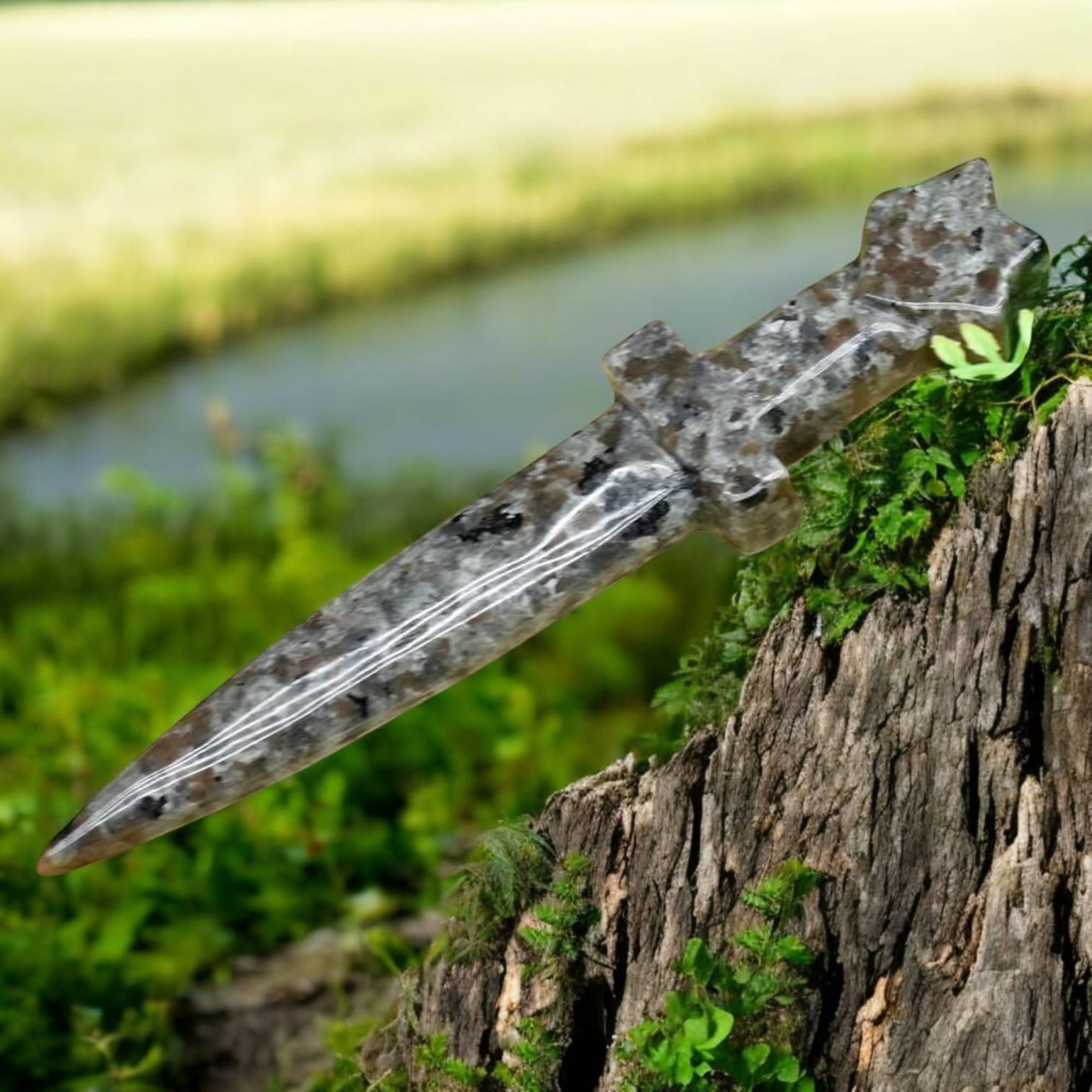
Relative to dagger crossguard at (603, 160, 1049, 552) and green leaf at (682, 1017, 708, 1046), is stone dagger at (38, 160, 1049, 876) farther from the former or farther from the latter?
green leaf at (682, 1017, 708, 1046)

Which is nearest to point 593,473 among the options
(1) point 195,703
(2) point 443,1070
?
(2) point 443,1070

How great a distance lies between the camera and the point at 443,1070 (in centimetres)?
121

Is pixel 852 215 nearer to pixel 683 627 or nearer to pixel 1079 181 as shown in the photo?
pixel 1079 181

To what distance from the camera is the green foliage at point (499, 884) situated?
1.20m

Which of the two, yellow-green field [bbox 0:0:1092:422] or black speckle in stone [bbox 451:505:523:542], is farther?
yellow-green field [bbox 0:0:1092:422]

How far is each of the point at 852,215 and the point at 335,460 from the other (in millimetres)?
1353

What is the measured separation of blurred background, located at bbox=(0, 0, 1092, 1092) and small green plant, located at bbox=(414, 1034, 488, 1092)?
1.68 meters

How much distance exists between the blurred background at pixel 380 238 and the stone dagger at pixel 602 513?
181cm

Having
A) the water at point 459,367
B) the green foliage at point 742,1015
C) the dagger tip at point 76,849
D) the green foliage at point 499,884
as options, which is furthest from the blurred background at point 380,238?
the dagger tip at point 76,849

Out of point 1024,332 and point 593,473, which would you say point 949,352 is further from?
point 593,473

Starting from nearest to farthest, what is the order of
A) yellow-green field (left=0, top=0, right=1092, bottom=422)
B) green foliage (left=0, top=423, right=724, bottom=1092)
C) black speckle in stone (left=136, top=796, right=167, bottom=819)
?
black speckle in stone (left=136, top=796, right=167, bottom=819)
green foliage (left=0, top=423, right=724, bottom=1092)
yellow-green field (left=0, top=0, right=1092, bottom=422)

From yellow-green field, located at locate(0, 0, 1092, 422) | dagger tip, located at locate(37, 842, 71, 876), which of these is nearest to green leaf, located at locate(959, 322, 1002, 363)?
dagger tip, located at locate(37, 842, 71, 876)

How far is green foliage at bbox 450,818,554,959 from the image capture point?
120 cm

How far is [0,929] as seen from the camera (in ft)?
6.49
